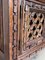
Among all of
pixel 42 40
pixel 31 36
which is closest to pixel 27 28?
pixel 31 36

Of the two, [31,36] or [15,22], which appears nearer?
[15,22]

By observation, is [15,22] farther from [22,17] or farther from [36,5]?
[36,5]

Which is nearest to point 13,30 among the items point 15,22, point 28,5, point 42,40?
point 15,22

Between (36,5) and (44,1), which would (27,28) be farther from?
(44,1)

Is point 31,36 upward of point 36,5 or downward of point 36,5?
downward

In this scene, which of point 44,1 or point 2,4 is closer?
point 2,4

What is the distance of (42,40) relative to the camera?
25.2 inches

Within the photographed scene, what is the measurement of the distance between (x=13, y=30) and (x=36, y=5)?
19 cm

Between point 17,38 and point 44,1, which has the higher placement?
point 44,1

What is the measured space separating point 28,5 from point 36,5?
0.21 feet

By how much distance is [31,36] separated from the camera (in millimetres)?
556

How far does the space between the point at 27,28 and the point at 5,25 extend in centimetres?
12

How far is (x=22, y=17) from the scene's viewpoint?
474mm

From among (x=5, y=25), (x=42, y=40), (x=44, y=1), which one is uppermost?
(x=44, y=1)
